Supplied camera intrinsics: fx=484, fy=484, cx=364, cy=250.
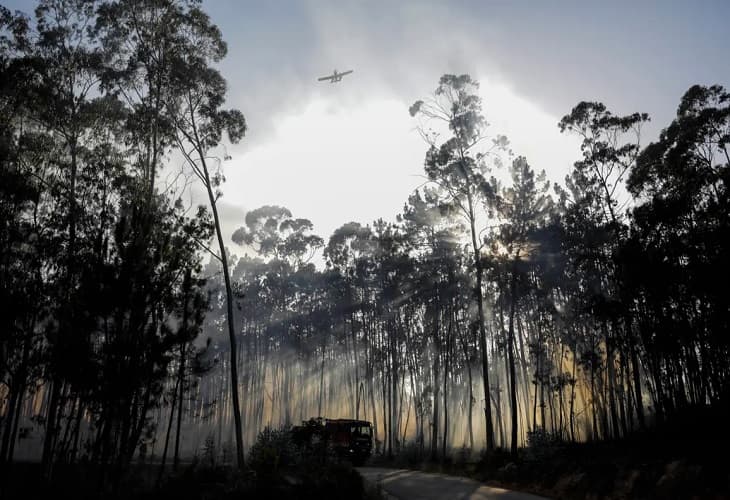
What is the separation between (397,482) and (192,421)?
56.1 meters

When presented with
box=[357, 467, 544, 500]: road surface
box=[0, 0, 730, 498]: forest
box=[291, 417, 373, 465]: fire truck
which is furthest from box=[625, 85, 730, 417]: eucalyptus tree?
box=[291, 417, 373, 465]: fire truck

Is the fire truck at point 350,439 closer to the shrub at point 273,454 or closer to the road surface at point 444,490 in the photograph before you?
the shrub at point 273,454

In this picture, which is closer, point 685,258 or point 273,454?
point 273,454

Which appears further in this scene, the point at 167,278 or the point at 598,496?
the point at 167,278

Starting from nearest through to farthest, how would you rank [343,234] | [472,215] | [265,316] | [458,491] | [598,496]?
[598,496], [458,491], [472,215], [343,234], [265,316]

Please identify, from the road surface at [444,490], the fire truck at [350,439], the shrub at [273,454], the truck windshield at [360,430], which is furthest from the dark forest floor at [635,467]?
the shrub at [273,454]

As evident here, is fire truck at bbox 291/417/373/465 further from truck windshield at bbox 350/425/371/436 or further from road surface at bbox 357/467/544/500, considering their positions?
road surface at bbox 357/467/544/500

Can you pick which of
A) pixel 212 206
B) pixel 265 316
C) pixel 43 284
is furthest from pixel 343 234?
pixel 43 284

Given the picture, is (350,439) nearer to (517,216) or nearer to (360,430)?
(360,430)

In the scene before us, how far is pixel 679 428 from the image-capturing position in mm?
16469

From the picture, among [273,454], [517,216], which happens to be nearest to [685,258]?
[517,216]

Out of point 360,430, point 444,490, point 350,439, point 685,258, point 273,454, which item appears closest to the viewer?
point 273,454

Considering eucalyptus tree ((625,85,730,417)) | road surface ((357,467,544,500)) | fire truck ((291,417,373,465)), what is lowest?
road surface ((357,467,544,500))

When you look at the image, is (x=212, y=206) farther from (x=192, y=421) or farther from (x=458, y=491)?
(x=192, y=421)
